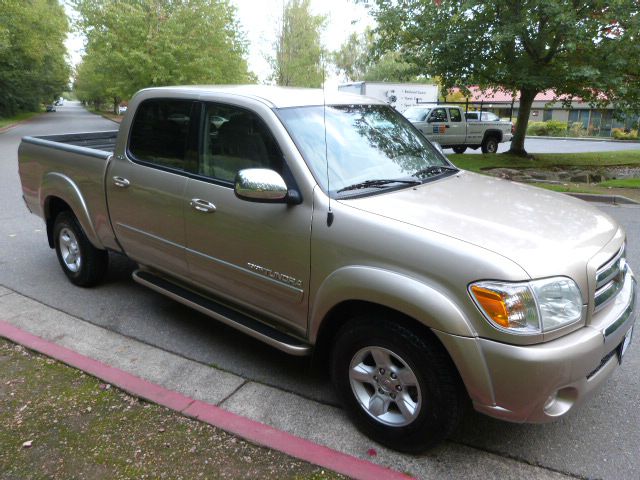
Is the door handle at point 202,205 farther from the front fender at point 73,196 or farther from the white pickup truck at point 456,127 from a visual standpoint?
the white pickup truck at point 456,127

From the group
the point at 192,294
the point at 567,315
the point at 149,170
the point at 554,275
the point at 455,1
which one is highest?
the point at 455,1

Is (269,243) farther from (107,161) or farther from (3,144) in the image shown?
(3,144)

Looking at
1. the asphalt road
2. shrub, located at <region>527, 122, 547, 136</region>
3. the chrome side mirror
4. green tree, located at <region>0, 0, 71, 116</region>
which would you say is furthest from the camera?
shrub, located at <region>527, 122, 547, 136</region>

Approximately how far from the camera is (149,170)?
3.94 metres

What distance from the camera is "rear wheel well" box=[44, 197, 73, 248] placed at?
5.08 m

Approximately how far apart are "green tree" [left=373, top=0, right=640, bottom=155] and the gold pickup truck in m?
9.63

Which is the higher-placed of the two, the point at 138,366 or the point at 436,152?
the point at 436,152

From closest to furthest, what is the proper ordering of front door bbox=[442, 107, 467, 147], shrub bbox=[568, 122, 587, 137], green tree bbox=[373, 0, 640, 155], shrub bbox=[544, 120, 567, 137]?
green tree bbox=[373, 0, 640, 155] < front door bbox=[442, 107, 467, 147] < shrub bbox=[568, 122, 587, 137] < shrub bbox=[544, 120, 567, 137]

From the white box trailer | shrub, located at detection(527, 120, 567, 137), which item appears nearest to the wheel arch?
the white box trailer

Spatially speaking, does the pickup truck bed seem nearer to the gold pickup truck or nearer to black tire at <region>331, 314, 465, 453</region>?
the gold pickup truck

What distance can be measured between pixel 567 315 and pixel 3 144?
80.1 feet

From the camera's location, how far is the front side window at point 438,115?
65.1 feet

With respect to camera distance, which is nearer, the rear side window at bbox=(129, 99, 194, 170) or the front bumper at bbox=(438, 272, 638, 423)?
the front bumper at bbox=(438, 272, 638, 423)

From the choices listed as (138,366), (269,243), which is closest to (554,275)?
(269,243)
